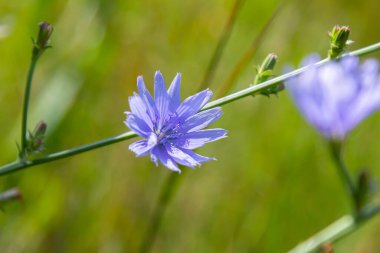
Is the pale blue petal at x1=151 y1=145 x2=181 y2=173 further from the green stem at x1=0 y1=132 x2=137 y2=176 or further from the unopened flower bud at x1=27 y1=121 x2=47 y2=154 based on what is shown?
the unopened flower bud at x1=27 y1=121 x2=47 y2=154

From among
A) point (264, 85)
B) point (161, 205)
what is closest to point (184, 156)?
point (264, 85)

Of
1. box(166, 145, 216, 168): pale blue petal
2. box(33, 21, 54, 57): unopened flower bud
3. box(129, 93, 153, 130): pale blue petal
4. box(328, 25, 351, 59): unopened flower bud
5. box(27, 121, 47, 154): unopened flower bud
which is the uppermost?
box(33, 21, 54, 57): unopened flower bud

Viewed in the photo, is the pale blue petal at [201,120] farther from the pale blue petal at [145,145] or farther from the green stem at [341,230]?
the green stem at [341,230]

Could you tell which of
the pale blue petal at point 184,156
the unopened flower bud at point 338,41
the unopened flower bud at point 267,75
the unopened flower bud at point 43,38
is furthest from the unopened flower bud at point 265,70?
the unopened flower bud at point 43,38

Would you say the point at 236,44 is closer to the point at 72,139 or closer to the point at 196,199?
the point at 196,199

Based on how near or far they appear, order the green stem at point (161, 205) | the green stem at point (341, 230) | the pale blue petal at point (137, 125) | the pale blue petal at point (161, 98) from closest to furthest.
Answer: the pale blue petal at point (137, 125)
the pale blue petal at point (161, 98)
the green stem at point (341, 230)
the green stem at point (161, 205)

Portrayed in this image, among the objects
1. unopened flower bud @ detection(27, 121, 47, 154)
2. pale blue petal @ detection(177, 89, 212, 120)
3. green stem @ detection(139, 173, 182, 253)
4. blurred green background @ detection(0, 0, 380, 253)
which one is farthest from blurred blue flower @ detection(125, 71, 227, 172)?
blurred green background @ detection(0, 0, 380, 253)

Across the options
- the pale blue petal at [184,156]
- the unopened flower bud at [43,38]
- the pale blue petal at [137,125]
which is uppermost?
the unopened flower bud at [43,38]

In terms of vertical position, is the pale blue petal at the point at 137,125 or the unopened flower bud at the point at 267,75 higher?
the pale blue petal at the point at 137,125
